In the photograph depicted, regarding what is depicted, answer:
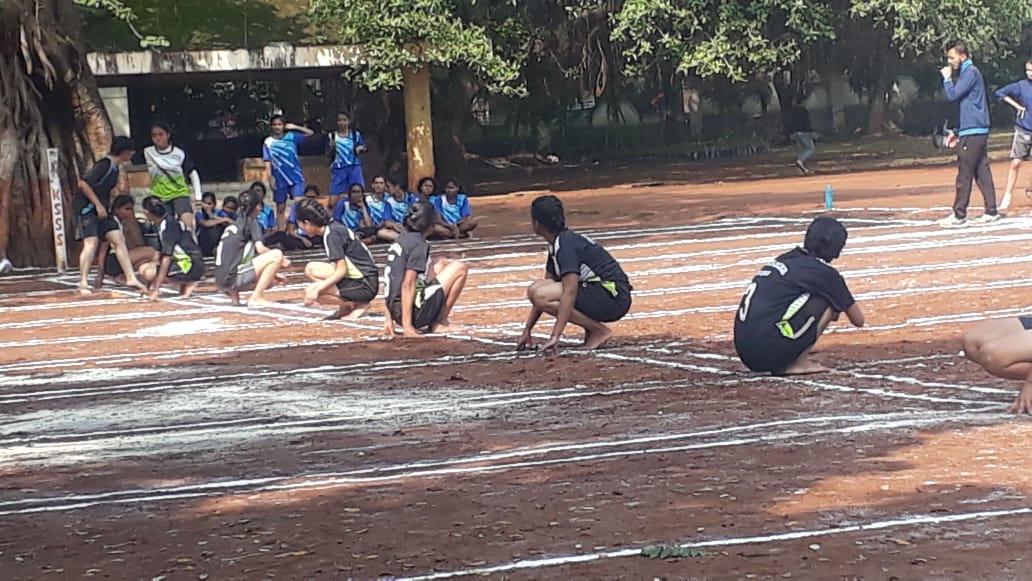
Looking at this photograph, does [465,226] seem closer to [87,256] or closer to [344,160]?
[344,160]

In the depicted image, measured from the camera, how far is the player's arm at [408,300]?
12195mm

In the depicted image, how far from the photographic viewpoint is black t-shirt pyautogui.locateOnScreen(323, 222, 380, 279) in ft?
45.5

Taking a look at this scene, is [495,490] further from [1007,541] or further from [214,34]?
[214,34]

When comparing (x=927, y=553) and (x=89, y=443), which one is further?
(x=89, y=443)

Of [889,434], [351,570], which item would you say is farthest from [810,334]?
[351,570]

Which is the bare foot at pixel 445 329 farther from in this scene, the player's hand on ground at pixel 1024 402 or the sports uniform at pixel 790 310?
the player's hand on ground at pixel 1024 402

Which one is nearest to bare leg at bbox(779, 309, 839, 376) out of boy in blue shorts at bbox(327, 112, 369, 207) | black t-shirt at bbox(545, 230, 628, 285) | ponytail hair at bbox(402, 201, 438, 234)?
black t-shirt at bbox(545, 230, 628, 285)

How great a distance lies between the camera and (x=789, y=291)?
9.28 meters

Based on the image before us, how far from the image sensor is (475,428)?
8.32 metres

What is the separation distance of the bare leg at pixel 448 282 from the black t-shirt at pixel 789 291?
3.79m

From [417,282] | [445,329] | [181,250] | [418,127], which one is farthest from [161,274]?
[418,127]

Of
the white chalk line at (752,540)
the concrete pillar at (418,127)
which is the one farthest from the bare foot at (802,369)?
the concrete pillar at (418,127)

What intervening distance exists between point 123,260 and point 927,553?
537 inches

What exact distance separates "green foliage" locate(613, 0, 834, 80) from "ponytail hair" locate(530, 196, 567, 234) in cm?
1933
